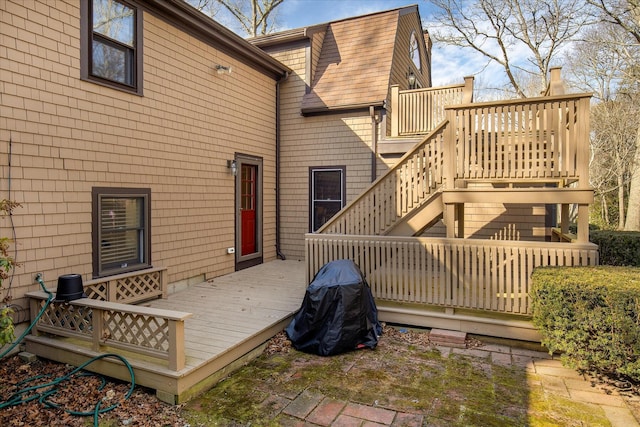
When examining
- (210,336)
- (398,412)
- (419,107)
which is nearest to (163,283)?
(210,336)

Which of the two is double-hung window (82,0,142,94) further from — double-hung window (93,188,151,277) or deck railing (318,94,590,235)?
deck railing (318,94,590,235)

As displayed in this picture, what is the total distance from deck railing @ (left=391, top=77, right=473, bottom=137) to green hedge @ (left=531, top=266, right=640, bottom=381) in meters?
4.70

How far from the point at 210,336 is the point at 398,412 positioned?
2.13 meters

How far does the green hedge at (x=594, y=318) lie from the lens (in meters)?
3.39

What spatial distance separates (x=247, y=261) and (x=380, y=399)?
5.19 metres

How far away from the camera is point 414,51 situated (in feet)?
36.8

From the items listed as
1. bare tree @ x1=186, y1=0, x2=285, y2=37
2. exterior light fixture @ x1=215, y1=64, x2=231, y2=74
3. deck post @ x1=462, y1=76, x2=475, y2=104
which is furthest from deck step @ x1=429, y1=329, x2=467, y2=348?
bare tree @ x1=186, y1=0, x2=285, y2=37

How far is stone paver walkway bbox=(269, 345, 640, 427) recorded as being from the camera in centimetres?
301

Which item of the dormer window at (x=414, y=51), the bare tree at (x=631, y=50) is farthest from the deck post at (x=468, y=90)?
the bare tree at (x=631, y=50)

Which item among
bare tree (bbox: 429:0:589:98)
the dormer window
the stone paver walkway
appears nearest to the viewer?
the stone paver walkway

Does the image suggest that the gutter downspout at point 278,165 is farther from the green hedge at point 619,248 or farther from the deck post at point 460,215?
the green hedge at point 619,248

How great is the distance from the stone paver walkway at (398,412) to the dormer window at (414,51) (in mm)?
9134

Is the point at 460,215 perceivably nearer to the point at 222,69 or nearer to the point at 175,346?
the point at 175,346

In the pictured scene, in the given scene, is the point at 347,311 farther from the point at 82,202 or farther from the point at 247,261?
the point at 247,261
